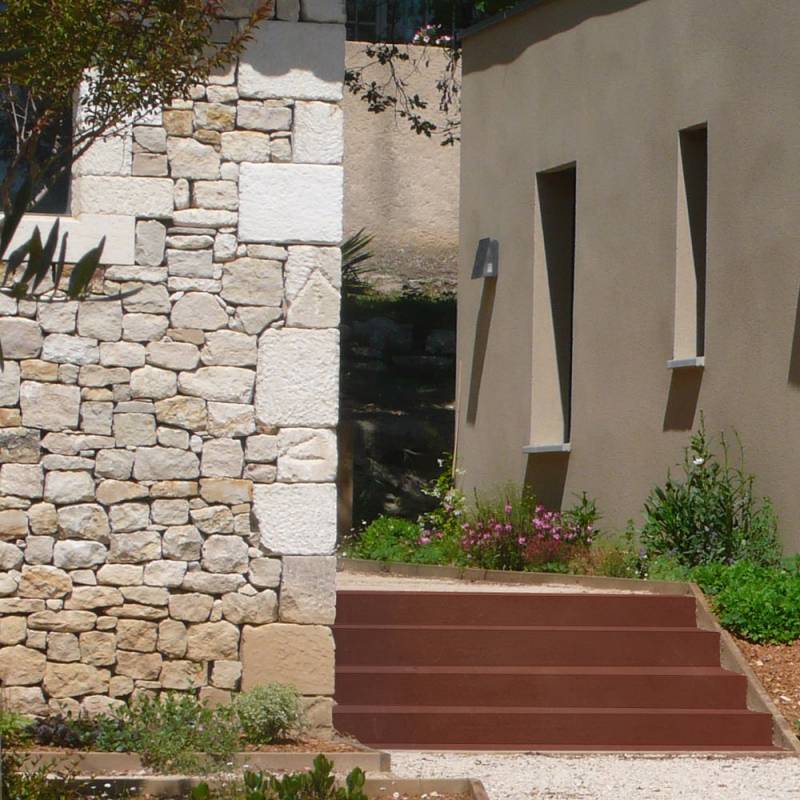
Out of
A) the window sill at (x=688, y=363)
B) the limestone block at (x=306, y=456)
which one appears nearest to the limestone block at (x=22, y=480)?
the limestone block at (x=306, y=456)

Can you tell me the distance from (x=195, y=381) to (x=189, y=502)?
Result: 58cm

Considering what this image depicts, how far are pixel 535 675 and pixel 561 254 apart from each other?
5500mm

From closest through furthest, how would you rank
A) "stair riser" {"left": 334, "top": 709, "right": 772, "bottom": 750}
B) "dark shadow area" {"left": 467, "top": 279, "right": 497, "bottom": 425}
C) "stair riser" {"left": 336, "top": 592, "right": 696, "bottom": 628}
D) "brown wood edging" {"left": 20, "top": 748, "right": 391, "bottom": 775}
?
"brown wood edging" {"left": 20, "top": 748, "right": 391, "bottom": 775} < "stair riser" {"left": 334, "top": 709, "right": 772, "bottom": 750} < "stair riser" {"left": 336, "top": 592, "right": 696, "bottom": 628} < "dark shadow area" {"left": 467, "top": 279, "right": 497, "bottom": 425}

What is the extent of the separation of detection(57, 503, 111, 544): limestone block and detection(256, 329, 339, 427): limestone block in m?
0.89

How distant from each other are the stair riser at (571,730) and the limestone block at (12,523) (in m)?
2.01

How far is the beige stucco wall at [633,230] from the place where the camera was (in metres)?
10.1

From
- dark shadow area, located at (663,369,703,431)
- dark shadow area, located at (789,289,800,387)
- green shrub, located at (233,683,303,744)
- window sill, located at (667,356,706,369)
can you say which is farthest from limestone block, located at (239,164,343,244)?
dark shadow area, located at (663,369,703,431)

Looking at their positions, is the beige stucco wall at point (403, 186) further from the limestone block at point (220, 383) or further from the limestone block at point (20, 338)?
the limestone block at point (20, 338)

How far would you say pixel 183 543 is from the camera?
7.28m

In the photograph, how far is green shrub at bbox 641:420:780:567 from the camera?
32.9 feet

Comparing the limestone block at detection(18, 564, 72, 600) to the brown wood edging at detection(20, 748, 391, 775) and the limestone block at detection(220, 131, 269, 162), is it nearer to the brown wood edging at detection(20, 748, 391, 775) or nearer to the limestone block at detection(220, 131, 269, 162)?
the brown wood edging at detection(20, 748, 391, 775)

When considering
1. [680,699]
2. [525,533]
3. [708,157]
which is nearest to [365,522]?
[525,533]

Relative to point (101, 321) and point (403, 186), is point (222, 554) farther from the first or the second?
point (403, 186)

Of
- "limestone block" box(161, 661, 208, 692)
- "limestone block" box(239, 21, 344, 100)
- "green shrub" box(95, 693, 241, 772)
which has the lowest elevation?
"green shrub" box(95, 693, 241, 772)
